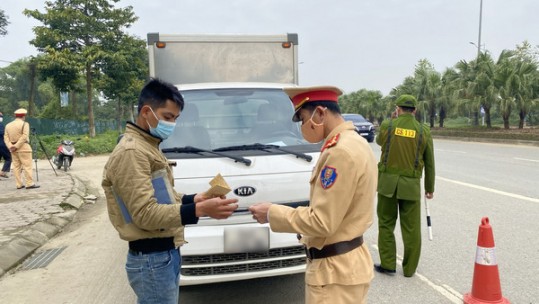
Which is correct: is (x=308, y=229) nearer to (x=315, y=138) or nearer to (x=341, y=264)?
(x=341, y=264)

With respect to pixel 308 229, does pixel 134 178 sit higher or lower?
higher

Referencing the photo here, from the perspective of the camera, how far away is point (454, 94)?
26141mm

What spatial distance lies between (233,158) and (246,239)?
68 centimetres

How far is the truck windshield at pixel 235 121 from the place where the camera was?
3.83 meters

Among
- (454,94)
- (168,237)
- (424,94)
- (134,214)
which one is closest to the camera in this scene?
(134,214)

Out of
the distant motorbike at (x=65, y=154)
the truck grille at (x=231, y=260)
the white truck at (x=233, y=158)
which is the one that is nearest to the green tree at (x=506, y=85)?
the distant motorbike at (x=65, y=154)

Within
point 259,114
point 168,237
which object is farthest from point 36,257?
point 168,237

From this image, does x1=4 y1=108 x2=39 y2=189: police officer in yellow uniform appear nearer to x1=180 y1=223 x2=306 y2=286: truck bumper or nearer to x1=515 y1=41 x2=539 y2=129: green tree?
x1=180 y1=223 x2=306 y2=286: truck bumper

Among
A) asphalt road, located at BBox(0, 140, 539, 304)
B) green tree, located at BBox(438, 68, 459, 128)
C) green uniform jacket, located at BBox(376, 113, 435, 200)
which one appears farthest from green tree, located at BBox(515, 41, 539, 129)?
green uniform jacket, located at BBox(376, 113, 435, 200)

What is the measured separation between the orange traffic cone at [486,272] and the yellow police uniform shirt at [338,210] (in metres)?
1.84

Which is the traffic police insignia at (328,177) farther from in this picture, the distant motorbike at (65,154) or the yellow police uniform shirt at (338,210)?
the distant motorbike at (65,154)

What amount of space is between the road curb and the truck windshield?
2795 mm

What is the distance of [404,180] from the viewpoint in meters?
4.10

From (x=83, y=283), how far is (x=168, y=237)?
2.65 m
